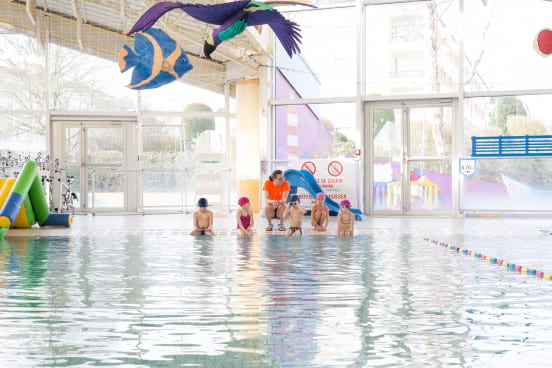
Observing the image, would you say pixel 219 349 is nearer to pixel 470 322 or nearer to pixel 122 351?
pixel 122 351

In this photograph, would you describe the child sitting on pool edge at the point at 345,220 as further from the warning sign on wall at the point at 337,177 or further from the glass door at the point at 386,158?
the glass door at the point at 386,158

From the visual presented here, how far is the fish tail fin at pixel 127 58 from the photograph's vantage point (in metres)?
7.83

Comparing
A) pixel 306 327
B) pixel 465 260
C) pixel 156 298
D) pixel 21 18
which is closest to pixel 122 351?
pixel 306 327

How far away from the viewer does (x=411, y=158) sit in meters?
15.1

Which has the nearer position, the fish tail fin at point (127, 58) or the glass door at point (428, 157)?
the fish tail fin at point (127, 58)

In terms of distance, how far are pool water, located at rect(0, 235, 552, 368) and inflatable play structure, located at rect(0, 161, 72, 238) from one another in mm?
2734

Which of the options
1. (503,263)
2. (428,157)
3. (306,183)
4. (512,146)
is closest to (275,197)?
(306,183)

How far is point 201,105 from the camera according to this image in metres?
16.3

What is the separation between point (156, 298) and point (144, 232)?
5873 millimetres

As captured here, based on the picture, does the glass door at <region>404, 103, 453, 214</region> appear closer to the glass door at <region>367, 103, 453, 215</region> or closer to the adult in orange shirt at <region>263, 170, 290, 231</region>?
the glass door at <region>367, 103, 453, 215</region>

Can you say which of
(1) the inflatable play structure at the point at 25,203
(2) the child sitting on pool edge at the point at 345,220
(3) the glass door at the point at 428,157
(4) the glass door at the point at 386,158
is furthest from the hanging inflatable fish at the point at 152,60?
(3) the glass door at the point at 428,157

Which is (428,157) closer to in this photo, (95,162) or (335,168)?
(335,168)

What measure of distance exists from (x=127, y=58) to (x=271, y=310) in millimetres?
4749

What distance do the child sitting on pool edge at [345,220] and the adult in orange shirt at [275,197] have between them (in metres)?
1.64
